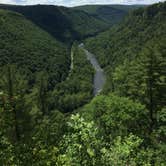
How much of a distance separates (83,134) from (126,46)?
178981 mm

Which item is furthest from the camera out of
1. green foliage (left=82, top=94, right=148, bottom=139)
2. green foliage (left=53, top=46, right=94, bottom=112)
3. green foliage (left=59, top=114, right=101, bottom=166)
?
green foliage (left=53, top=46, right=94, bottom=112)

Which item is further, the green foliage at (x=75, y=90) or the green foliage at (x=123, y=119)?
the green foliage at (x=75, y=90)

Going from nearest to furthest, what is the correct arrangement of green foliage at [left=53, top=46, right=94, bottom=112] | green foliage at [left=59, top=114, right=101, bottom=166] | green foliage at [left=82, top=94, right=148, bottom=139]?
1. green foliage at [left=59, top=114, right=101, bottom=166]
2. green foliage at [left=82, top=94, right=148, bottom=139]
3. green foliage at [left=53, top=46, right=94, bottom=112]

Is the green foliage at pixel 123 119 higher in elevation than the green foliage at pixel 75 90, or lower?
higher

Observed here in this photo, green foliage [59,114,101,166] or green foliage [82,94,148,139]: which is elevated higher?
green foliage [59,114,101,166]

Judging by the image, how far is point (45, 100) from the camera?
318 feet

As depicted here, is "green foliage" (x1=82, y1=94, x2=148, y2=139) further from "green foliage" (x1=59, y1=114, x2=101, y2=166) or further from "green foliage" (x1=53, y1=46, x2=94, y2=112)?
"green foliage" (x1=53, y1=46, x2=94, y2=112)

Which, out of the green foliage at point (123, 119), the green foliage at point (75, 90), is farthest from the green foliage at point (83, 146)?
the green foliage at point (75, 90)

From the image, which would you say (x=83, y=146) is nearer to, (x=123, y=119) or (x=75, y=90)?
(x=123, y=119)

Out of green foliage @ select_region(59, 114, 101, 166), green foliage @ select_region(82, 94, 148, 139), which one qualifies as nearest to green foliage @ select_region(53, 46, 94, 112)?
green foliage @ select_region(82, 94, 148, 139)

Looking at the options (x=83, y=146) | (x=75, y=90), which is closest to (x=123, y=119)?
(x=83, y=146)

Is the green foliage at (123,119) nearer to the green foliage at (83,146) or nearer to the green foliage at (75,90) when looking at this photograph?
the green foliage at (83,146)

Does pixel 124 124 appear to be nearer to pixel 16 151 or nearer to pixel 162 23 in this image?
pixel 16 151

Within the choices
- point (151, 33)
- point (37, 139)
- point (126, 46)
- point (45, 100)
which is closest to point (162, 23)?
point (151, 33)
